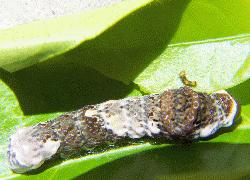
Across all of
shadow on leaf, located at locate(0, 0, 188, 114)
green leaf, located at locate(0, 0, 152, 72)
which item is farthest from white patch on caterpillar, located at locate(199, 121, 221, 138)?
green leaf, located at locate(0, 0, 152, 72)

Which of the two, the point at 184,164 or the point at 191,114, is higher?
the point at 191,114

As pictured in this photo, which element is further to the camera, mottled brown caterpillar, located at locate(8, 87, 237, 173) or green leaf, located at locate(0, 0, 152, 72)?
mottled brown caterpillar, located at locate(8, 87, 237, 173)

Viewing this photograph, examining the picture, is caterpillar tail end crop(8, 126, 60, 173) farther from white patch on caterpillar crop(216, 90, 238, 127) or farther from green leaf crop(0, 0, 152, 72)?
white patch on caterpillar crop(216, 90, 238, 127)

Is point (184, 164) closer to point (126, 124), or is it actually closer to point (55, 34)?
point (126, 124)

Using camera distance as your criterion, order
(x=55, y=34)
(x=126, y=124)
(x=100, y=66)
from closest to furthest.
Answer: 1. (x=55, y=34)
2. (x=100, y=66)
3. (x=126, y=124)

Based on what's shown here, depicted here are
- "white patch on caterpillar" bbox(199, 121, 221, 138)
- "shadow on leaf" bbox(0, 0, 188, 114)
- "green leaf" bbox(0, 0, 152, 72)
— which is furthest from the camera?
"white patch on caterpillar" bbox(199, 121, 221, 138)

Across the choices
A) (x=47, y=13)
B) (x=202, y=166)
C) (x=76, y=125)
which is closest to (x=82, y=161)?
(x=76, y=125)

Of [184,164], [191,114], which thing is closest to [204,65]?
[191,114]

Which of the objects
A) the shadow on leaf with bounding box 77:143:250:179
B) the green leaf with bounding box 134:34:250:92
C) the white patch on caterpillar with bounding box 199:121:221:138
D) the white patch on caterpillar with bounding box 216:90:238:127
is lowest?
the shadow on leaf with bounding box 77:143:250:179

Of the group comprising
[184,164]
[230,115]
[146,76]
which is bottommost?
[184,164]

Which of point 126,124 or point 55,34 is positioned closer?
point 55,34
